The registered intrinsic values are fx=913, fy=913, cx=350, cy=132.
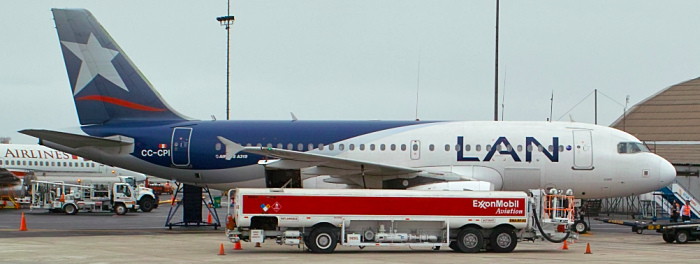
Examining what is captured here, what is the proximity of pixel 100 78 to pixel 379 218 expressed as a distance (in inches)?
610

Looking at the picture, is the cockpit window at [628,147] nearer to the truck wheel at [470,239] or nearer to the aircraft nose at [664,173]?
the aircraft nose at [664,173]

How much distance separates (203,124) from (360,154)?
239 inches

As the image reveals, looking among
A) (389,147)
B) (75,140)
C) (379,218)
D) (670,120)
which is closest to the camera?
(379,218)

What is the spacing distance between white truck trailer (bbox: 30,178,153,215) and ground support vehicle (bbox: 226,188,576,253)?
28791 millimetres

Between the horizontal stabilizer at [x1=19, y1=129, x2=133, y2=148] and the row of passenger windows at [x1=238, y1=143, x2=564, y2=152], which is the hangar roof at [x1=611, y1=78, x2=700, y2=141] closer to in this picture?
the row of passenger windows at [x1=238, y1=143, x2=564, y2=152]

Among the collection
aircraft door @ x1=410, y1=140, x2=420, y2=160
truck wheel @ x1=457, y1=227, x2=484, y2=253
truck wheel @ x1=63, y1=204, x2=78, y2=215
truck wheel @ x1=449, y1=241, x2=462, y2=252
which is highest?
aircraft door @ x1=410, y1=140, x2=420, y2=160

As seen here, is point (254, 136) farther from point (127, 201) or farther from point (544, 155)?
point (127, 201)

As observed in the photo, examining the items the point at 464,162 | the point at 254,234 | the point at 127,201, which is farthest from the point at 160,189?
the point at 254,234

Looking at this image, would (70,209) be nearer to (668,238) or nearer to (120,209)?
(120,209)

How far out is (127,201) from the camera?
169 feet

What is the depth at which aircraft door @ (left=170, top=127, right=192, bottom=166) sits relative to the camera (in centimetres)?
3338

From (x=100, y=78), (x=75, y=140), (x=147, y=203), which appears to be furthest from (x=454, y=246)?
Result: (x=147, y=203)

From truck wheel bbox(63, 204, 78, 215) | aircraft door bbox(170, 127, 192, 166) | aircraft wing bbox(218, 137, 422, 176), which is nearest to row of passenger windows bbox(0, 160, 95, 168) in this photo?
truck wheel bbox(63, 204, 78, 215)

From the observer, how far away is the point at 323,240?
916 inches
